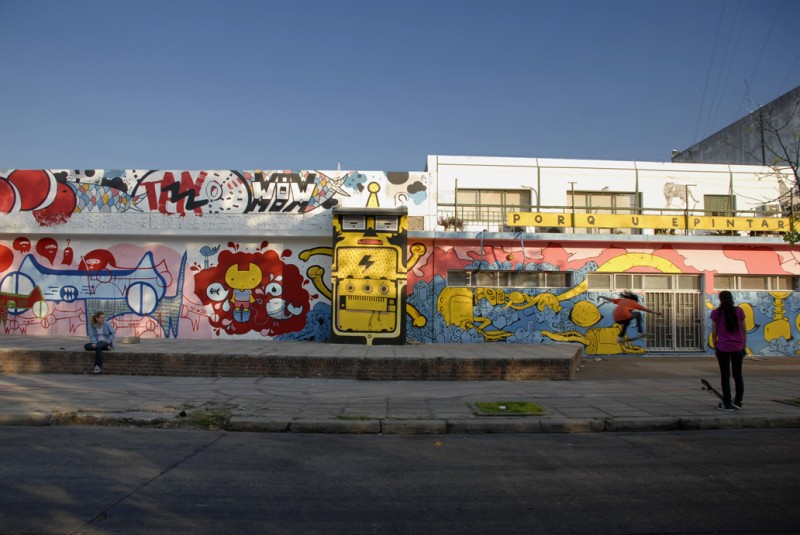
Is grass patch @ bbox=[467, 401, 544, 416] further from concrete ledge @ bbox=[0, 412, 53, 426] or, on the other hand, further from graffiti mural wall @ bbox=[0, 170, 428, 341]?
graffiti mural wall @ bbox=[0, 170, 428, 341]

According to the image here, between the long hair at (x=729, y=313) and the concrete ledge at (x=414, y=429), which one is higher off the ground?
the long hair at (x=729, y=313)

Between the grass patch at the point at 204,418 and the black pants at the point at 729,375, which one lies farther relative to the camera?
the black pants at the point at 729,375

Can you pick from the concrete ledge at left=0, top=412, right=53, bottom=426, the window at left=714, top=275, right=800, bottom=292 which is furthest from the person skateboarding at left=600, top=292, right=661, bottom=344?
the concrete ledge at left=0, top=412, right=53, bottom=426

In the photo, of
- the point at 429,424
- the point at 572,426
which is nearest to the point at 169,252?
the point at 429,424

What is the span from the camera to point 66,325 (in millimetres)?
15688

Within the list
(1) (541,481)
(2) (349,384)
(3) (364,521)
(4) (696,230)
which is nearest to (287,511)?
(3) (364,521)

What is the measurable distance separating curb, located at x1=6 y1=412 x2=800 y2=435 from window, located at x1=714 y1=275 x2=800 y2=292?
9878mm

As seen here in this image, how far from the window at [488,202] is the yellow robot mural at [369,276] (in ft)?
8.67

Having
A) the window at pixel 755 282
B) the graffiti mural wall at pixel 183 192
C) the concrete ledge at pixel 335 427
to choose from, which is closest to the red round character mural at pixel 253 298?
the graffiti mural wall at pixel 183 192

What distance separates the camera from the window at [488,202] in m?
16.4

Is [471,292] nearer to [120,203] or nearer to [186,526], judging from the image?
[120,203]

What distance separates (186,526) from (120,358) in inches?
336

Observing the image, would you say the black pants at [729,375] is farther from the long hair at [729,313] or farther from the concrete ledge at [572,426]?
the concrete ledge at [572,426]

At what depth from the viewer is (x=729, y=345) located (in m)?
8.57
